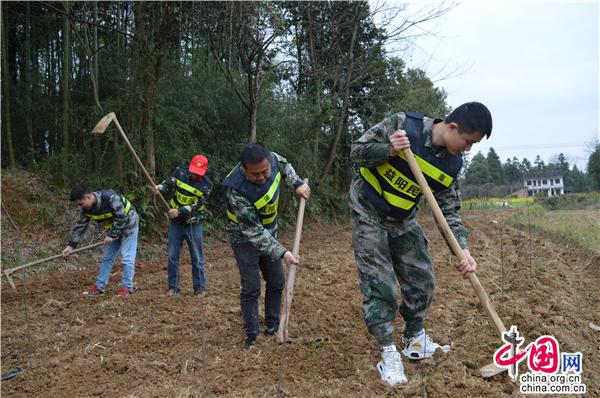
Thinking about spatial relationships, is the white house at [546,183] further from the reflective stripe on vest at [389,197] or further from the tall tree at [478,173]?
the reflective stripe on vest at [389,197]

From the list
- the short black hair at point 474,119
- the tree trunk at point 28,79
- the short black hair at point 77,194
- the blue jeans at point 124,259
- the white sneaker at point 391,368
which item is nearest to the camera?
the short black hair at point 474,119

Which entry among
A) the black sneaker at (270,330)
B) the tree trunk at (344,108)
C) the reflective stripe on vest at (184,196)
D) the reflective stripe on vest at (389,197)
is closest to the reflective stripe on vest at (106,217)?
the reflective stripe on vest at (184,196)

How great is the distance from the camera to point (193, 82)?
1259 centimetres

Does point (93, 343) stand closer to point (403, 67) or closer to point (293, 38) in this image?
point (293, 38)

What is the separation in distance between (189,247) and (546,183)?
65223 mm

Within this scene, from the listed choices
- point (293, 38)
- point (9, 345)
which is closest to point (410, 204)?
point (9, 345)

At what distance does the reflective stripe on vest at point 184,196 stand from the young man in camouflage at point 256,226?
77.4 inches

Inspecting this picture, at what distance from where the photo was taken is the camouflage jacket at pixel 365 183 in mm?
3107

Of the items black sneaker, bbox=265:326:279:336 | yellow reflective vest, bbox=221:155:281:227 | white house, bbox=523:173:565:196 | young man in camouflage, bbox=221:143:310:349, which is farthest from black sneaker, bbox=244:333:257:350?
white house, bbox=523:173:565:196

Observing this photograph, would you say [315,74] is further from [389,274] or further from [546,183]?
[546,183]

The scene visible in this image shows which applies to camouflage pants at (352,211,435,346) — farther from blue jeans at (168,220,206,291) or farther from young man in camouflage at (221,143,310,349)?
blue jeans at (168,220,206,291)

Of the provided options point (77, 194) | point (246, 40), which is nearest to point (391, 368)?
point (77, 194)

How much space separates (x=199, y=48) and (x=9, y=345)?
1022cm

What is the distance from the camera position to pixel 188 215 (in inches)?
229
